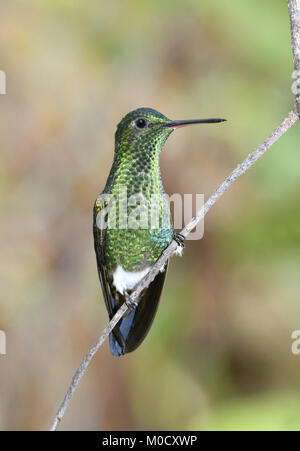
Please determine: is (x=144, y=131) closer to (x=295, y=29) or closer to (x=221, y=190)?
(x=221, y=190)

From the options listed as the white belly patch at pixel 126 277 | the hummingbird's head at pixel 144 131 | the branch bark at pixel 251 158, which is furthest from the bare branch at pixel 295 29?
the white belly patch at pixel 126 277

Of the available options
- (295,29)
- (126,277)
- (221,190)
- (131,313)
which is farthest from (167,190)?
(295,29)

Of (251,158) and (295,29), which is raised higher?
(295,29)

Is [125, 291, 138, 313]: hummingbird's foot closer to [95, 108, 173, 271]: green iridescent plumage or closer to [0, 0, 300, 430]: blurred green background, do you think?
[95, 108, 173, 271]: green iridescent plumage

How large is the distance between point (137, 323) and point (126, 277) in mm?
232

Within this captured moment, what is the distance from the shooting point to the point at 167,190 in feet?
12.3

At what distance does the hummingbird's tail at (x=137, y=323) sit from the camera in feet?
5.18

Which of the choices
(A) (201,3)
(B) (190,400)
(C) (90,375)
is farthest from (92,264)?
(A) (201,3)

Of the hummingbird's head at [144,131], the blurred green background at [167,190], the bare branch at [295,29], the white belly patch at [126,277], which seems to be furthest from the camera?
the blurred green background at [167,190]

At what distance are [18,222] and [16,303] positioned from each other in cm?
56

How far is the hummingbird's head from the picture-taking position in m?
1.55

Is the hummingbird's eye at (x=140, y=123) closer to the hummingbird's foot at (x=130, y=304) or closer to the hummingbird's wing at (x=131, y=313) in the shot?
the hummingbird's wing at (x=131, y=313)
